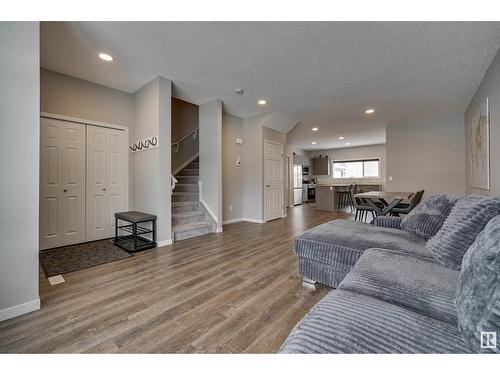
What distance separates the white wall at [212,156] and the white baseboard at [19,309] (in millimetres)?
2695

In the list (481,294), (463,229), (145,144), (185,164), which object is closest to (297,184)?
(185,164)

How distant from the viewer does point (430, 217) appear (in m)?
1.89

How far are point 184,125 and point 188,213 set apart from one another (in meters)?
2.83

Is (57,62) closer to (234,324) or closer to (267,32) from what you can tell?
(267,32)

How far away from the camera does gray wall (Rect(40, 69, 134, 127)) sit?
307 centimetres

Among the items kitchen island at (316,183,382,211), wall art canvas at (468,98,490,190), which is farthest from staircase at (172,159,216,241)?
kitchen island at (316,183,382,211)

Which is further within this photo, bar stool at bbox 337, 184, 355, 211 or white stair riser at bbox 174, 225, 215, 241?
bar stool at bbox 337, 184, 355, 211

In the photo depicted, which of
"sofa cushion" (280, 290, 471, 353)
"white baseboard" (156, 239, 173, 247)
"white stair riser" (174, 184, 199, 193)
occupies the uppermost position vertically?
"white stair riser" (174, 184, 199, 193)

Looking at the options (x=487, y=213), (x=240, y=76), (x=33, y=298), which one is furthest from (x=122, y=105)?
(x=487, y=213)

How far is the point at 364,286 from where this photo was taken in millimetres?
1089

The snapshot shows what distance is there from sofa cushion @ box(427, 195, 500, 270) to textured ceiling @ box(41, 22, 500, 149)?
72.2 inches

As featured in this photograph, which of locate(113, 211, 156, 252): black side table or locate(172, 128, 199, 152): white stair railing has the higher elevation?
locate(172, 128, 199, 152): white stair railing

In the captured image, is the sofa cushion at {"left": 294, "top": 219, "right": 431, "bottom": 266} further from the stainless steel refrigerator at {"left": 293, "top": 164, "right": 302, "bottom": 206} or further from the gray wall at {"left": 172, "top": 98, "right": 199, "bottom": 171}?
the stainless steel refrigerator at {"left": 293, "top": 164, "right": 302, "bottom": 206}
